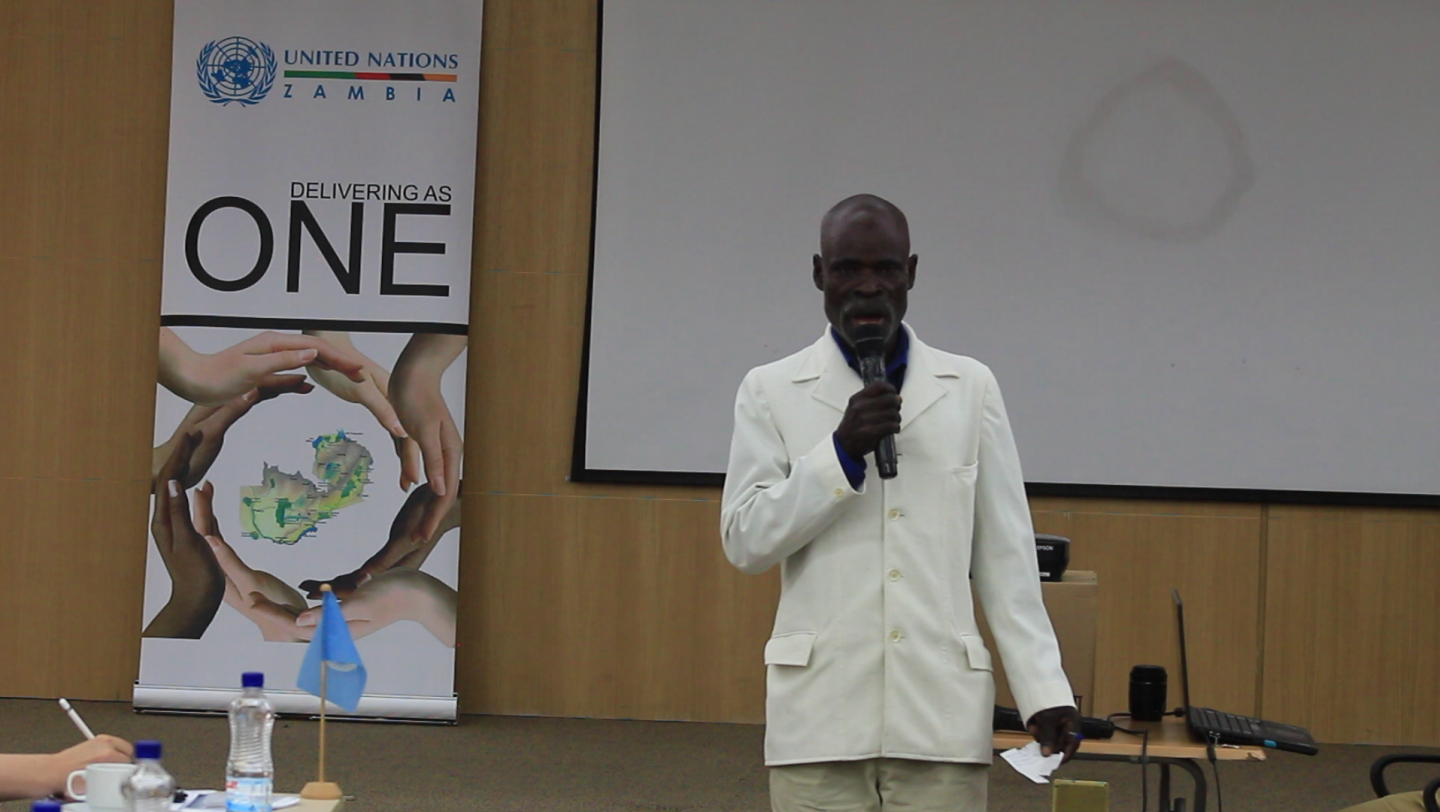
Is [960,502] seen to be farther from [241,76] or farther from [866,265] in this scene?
[241,76]

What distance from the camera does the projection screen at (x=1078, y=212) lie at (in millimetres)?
5406

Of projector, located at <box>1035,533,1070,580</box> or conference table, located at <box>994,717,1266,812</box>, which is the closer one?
conference table, located at <box>994,717,1266,812</box>

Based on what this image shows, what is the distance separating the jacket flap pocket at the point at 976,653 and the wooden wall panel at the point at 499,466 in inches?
145

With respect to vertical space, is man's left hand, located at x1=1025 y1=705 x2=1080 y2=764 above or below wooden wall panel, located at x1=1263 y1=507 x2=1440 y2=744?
above

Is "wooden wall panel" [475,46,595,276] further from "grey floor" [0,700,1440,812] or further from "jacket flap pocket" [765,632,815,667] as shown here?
"jacket flap pocket" [765,632,815,667]

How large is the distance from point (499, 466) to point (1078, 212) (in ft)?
7.97

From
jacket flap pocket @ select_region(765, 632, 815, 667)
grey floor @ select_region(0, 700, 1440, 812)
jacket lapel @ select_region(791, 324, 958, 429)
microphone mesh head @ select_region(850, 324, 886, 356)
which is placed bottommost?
grey floor @ select_region(0, 700, 1440, 812)

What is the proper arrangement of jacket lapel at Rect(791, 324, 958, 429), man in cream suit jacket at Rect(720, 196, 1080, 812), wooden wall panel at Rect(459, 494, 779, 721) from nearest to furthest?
man in cream suit jacket at Rect(720, 196, 1080, 812), jacket lapel at Rect(791, 324, 958, 429), wooden wall panel at Rect(459, 494, 779, 721)

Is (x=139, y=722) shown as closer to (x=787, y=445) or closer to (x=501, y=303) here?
(x=501, y=303)

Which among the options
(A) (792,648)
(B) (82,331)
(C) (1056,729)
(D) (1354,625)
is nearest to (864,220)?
(A) (792,648)

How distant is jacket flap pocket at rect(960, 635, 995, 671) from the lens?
1852mm

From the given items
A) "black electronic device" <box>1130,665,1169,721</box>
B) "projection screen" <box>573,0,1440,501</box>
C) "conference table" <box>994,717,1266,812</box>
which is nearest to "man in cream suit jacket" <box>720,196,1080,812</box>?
"conference table" <box>994,717,1266,812</box>

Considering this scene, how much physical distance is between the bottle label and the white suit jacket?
0.73 metres

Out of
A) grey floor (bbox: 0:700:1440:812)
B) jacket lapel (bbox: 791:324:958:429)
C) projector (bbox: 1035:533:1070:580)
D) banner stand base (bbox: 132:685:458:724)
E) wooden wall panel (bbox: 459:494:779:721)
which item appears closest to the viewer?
jacket lapel (bbox: 791:324:958:429)
